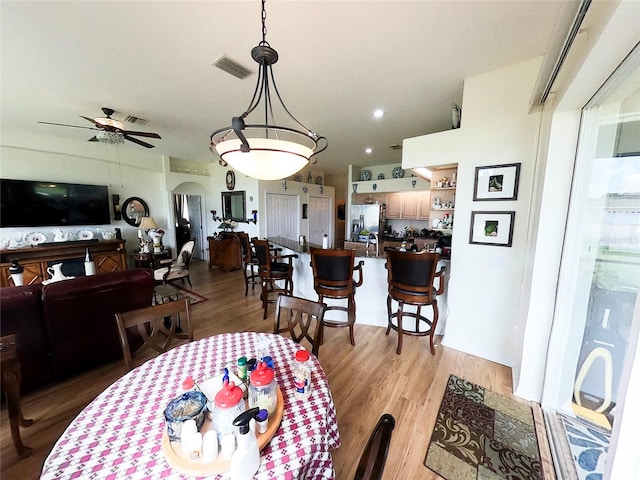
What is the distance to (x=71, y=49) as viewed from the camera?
6.46ft

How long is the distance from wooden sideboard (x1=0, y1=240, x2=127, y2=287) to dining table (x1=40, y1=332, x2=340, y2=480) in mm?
3540

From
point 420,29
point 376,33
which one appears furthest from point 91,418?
point 420,29

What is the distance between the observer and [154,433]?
861mm

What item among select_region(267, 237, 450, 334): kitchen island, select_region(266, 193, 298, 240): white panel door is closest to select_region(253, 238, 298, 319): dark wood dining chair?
select_region(267, 237, 450, 334): kitchen island

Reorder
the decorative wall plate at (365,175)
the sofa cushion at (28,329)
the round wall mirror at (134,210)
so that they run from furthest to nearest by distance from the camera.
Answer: the decorative wall plate at (365,175)
the round wall mirror at (134,210)
the sofa cushion at (28,329)

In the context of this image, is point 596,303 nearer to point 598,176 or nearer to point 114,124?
point 598,176

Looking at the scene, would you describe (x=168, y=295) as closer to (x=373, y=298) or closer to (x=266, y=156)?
(x=373, y=298)

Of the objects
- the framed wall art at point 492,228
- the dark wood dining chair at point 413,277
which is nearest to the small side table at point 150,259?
the dark wood dining chair at point 413,277

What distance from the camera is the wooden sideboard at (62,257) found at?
396 cm

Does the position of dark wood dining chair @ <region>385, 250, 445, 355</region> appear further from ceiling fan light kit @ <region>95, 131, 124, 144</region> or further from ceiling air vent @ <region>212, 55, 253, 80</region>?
ceiling fan light kit @ <region>95, 131, 124, 144</region>

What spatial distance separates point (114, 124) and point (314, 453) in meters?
4.15

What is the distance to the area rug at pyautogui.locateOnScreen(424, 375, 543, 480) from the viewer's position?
1.45 metres

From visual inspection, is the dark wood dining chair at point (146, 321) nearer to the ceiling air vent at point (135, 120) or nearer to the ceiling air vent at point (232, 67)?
the ceiling air vent at point (232, 67)

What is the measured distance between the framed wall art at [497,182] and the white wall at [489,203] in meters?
0.04
